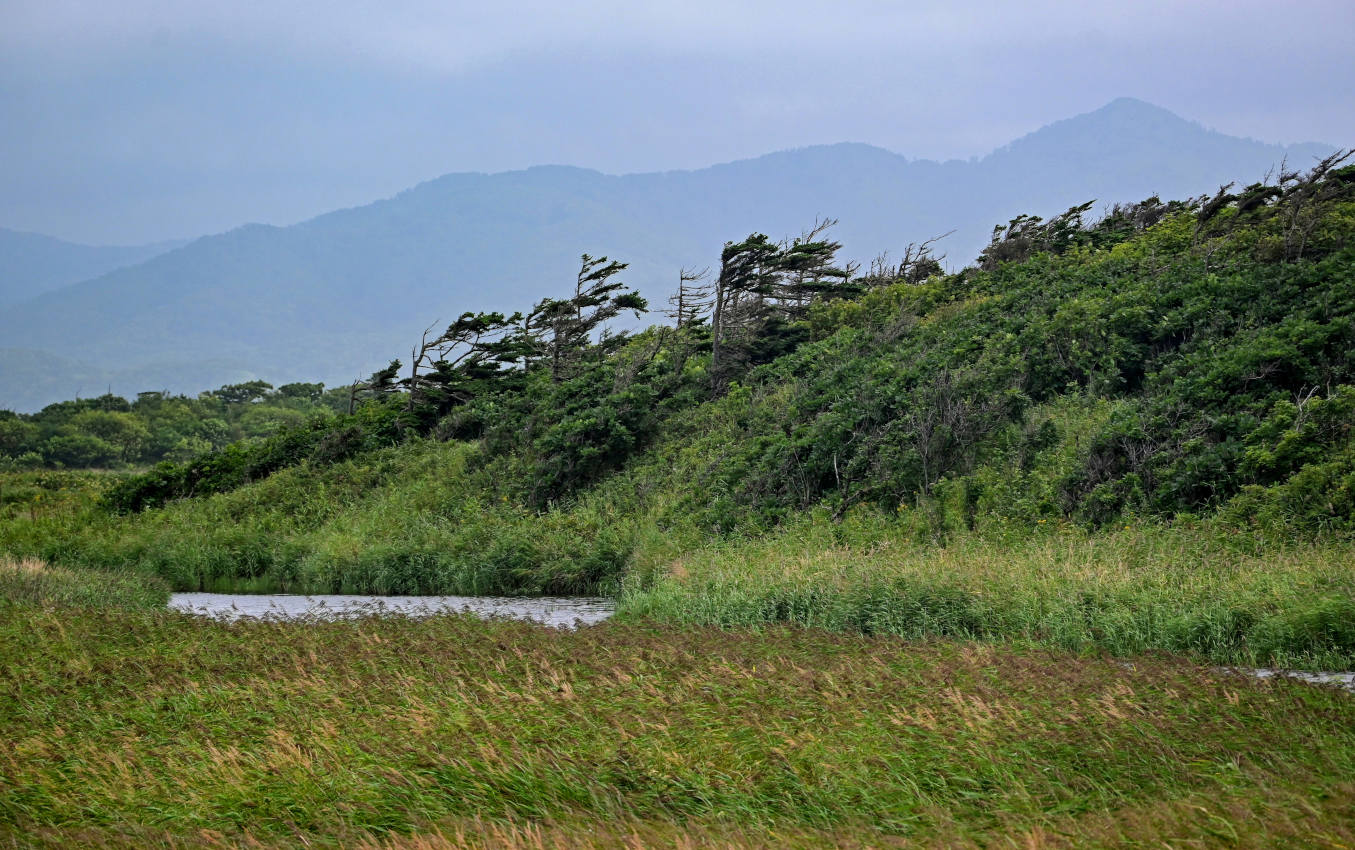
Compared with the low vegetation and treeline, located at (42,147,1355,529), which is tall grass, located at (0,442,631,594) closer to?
treeline, located at (42,147,1355,529)

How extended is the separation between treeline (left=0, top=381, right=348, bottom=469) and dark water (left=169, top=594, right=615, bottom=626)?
3914 centimetres

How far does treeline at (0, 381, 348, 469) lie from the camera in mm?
66375

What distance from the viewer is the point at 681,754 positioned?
7.15 metres

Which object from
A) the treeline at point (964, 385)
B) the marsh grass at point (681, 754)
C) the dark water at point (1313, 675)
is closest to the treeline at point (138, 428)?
the treeline at point (964, 385)

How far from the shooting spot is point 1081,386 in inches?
939

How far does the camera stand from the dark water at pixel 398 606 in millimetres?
18078

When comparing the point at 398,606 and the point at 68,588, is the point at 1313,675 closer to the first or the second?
the point at 398,606

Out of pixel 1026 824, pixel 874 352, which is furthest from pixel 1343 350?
pixel 1026 824

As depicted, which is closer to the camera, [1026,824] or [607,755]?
[1026,824]

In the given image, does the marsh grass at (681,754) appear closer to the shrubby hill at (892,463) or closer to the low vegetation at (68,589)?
the shrubby hill at (892,463)

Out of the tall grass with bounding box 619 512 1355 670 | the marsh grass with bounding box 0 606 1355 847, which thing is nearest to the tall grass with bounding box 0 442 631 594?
Answer: the tall grass with bounding box 619 512 1355 670

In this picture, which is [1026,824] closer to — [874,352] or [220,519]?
[874,352]

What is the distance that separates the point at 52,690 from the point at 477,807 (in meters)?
6.32

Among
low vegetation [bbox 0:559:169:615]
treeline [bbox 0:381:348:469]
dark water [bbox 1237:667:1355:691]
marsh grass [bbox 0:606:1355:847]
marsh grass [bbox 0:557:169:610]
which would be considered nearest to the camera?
marsh grass [bbox 0:606:1355:847]
